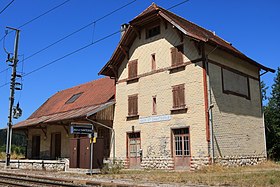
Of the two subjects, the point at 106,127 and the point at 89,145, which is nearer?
the point at 89,145

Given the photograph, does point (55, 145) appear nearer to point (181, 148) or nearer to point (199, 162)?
point (181, 148)

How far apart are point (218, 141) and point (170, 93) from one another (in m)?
3.73

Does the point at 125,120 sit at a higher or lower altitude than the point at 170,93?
lower

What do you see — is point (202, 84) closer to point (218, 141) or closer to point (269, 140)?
point (218, 141)

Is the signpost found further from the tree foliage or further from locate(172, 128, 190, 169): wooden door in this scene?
the tree foliage

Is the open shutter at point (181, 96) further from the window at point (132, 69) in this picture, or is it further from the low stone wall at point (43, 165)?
the low stone wall at point (43, 165)

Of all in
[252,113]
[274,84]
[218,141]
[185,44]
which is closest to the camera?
[218,141]

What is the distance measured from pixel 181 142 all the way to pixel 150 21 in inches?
296

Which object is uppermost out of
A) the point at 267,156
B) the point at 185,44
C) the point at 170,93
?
the point at 185,44

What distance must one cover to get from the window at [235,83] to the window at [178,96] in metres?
2.32

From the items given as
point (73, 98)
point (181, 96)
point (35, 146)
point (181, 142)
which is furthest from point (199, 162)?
point (35, 146)

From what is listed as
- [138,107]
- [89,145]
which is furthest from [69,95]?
[89,145]

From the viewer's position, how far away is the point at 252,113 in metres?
19.7

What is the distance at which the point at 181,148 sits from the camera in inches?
672
